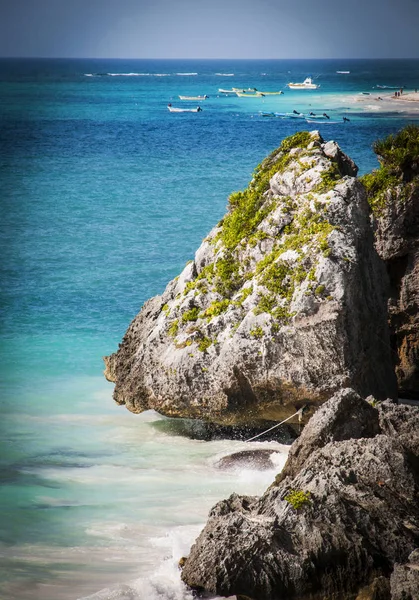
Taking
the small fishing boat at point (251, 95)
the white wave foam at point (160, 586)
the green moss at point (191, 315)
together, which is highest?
the small fishing boat at point (251, 95)

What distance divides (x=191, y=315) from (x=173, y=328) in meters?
0.22

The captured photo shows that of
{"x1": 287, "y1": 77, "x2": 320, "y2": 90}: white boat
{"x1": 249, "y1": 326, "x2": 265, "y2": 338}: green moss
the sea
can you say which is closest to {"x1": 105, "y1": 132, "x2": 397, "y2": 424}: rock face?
A: {"x1": 249, "y1": 326, "x2": 265, "y2": 338}: green moss

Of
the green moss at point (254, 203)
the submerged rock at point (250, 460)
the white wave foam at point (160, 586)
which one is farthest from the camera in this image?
the green moss at point (254, 203)

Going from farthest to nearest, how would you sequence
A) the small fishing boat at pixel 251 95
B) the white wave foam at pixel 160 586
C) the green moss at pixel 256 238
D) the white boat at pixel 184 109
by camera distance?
the small fishing boat at pixel 251 95, the white boat at pixel 184 109, the green moss at pixel 256 238, the white wave foam at pixel 160 586

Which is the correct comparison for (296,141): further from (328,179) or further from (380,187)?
(380,187)

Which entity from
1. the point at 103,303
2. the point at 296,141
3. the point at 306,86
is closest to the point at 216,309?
the point at 296,141

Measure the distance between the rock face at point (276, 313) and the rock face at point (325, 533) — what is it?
1321 millimetres

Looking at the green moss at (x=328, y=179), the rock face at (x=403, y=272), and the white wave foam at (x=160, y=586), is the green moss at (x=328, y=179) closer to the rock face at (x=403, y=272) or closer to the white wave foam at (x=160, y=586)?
the rock face at (x=403, y=272)

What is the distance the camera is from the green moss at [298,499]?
20.1ft

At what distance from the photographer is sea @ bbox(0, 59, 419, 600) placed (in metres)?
7.11

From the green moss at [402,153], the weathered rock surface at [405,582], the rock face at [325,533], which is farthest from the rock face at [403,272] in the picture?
the weathered rock surface at [405,582]

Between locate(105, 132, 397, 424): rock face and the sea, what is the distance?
2.21 ft

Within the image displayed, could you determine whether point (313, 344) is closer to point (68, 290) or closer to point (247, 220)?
point (247, 220)

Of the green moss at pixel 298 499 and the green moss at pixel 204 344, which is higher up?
the green moss at pixel 204 344
